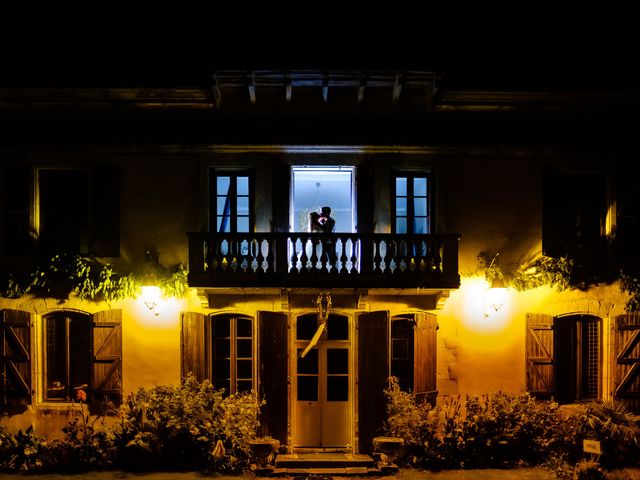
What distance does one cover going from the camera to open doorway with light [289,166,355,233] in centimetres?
1212

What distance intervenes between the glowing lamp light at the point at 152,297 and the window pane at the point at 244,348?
193 centimetres

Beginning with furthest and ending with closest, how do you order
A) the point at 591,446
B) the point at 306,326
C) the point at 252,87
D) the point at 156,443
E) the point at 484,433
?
the point at 306,326
the point at 252,87
the point at 484,433
the point at 156,443
the point at 591,446

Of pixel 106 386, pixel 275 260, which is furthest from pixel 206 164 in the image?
pixel 106 386

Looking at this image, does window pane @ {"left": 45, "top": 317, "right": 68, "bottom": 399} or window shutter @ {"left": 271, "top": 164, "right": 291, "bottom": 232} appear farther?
window pane @ {"left": 45, "top": 317, "right": 68, "bottom": 399}

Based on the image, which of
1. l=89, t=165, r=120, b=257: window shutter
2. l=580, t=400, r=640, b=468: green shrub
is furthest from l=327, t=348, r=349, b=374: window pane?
l=89, t=165, r=120, b=257: window shutter

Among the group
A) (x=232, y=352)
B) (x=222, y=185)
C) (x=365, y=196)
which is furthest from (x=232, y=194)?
(x=232, y=352)

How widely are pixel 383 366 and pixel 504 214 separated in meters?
4.29

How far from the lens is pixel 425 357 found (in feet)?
37.0

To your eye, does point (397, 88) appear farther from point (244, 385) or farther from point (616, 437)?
point (616, 437)

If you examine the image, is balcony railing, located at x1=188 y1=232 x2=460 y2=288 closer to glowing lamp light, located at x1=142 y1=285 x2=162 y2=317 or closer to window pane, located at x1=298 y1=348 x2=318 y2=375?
glowing lamp light, located at x1=142 y1=285 x2=162 y2=317

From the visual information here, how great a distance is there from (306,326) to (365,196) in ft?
10.4

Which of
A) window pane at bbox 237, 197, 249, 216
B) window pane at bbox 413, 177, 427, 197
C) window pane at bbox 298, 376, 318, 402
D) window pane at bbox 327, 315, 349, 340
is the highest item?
window pane at bbox 413, 177, 427, 197

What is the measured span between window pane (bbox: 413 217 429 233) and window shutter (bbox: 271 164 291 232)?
290 centimetres

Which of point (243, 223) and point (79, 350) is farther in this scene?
point (243, 223)
